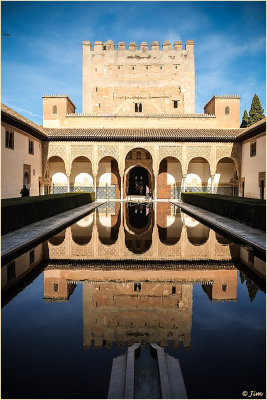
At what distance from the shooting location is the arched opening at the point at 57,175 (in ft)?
83.2

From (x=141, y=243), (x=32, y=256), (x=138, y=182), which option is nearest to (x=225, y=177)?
(x=138, y=182)

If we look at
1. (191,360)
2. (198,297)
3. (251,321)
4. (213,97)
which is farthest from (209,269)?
(213,97)

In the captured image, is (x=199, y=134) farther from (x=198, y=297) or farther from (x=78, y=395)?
(x=78, y=395)

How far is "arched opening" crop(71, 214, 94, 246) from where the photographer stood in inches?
309

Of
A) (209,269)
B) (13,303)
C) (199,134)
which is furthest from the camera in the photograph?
(199,134)

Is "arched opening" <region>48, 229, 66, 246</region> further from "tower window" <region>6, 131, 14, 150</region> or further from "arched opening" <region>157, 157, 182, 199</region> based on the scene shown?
"arched opening" <region>157, 157, 182, 199</region>

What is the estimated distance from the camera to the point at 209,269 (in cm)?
531

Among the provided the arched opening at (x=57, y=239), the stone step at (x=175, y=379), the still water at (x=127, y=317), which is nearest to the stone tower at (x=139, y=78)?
the arched opening at (x=57, y=239)

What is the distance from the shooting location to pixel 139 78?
106 ft

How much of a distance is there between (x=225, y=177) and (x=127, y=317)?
2379cm

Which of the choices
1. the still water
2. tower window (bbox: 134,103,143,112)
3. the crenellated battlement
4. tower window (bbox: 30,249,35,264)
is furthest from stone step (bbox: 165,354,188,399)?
the crenellated battlement

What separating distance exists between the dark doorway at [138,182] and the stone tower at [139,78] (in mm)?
6904

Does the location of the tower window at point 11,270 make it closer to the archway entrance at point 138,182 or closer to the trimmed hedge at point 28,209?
the trimmed hedge at point 28,209

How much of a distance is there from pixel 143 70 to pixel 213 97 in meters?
9.64
